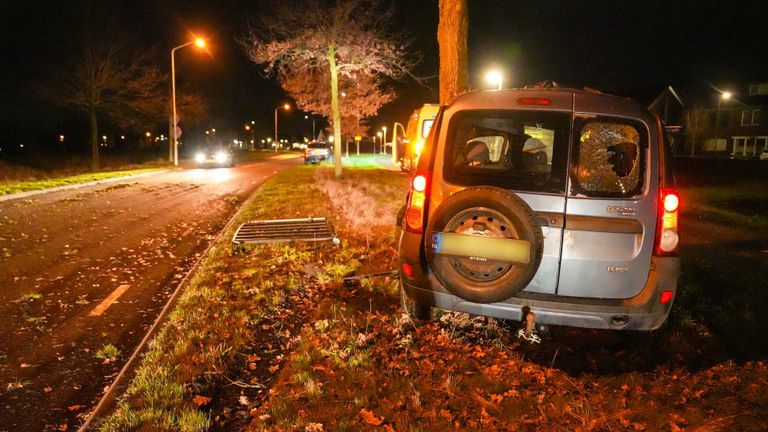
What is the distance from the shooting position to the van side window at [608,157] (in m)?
3.83

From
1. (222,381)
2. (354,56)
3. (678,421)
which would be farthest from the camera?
(354,56)

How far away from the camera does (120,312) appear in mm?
5641

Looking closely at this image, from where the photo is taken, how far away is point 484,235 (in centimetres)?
376

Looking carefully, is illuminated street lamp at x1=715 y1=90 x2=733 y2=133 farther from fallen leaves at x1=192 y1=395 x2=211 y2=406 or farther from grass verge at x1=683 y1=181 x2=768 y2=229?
fallen leaves at x1=192 y1=395 x2=211 y2=406

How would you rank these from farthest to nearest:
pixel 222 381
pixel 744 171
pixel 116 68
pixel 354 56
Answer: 1. pixel 116 68
2. pixel 744 171
3. pixel 354 56
4. pixel 222 381

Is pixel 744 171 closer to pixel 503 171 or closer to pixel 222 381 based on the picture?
pixel 503 171

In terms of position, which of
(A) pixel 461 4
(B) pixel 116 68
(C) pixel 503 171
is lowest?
(C) pixel 503 171

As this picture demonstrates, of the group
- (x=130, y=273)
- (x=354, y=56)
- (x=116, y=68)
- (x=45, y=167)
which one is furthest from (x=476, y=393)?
(x=45, y=167)

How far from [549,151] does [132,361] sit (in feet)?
12.6

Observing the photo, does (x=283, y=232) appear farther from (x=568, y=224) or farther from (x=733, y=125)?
(x=733, y=125)

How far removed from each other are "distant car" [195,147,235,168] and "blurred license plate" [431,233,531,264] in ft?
114

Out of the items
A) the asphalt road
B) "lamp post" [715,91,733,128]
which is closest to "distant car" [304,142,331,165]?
the asphalt road

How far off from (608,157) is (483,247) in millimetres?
1167

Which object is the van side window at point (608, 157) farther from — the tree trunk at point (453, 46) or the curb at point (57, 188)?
the curb at point (57, 188)
